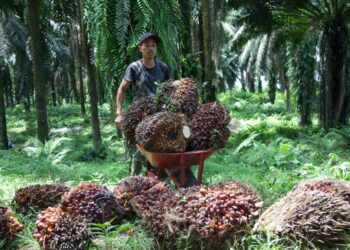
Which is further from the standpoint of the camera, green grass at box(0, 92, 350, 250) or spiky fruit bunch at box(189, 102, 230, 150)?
spiky fruit bunch at box(189, 102, 230, 150)

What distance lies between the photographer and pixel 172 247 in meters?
3.50

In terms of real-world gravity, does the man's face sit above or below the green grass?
above

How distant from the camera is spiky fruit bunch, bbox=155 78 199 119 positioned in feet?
15.5

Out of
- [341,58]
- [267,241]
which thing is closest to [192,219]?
[267,241]

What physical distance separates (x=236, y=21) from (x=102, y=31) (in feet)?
26.7

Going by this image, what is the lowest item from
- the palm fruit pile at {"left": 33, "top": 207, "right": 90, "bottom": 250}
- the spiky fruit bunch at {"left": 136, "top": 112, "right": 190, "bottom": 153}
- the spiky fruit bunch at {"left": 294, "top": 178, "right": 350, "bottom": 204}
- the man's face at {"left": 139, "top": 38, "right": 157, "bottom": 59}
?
the palm fruit pile at {"left": 33, "top": 207, "right": 90, "bottom": 250}

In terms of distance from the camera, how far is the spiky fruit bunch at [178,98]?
4.74 meters

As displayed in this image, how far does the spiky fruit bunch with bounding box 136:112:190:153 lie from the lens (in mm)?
4383

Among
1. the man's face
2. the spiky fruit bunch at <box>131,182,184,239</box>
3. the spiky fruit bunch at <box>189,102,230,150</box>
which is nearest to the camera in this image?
the spiky fruit bunch at <box>131,182,184,239</box>

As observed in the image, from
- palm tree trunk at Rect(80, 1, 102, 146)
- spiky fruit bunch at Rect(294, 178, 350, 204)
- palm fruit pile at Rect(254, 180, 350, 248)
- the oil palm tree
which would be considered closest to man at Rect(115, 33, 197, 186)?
spiky fruit bunch at Rect(294, 178, 350, 204)

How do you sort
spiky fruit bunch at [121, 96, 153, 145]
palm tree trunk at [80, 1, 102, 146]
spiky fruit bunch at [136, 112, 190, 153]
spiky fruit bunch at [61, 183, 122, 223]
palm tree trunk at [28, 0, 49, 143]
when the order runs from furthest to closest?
palm tree trunk at [80, 1, 102, 146] → palm tree trunk at [28, 0, 49, 143] → spiky fruit bunch at [121, 96, 153, 145] → spiky fruit bunch at [136, 112, 190, 153] → spiky fruit bunch at [61, 183, 122, 223]

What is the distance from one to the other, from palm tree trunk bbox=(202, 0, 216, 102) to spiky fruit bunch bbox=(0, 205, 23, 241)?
25.1 ft

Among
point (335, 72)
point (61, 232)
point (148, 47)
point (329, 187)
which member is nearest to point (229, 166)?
point (148, 47)

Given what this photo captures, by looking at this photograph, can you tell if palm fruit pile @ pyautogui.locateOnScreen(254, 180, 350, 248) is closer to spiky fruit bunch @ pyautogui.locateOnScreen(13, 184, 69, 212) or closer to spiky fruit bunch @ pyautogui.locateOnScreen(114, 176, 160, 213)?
spiky fruit bunch @ pyautogui.locateOnScreen(114, 176, 160, 213)
